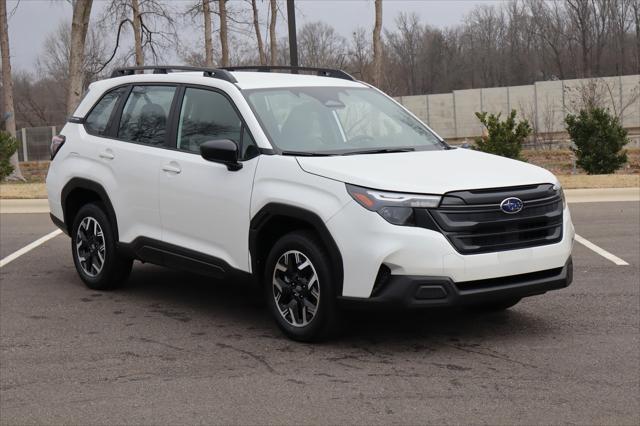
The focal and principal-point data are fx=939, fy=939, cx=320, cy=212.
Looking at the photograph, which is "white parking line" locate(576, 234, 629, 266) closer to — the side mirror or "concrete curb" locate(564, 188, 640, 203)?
"concrete curb" locate(564, 188, 640, 203)

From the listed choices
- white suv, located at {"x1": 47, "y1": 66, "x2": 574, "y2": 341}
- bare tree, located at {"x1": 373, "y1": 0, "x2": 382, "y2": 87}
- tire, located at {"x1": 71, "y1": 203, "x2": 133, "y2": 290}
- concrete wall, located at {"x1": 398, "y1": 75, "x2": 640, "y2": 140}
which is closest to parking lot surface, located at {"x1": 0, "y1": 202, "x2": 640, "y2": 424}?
tire, located at {"x1": 71, "y1": 203, "x2": 133, "y2": 290}

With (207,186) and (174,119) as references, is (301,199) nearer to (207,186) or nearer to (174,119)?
(207,186)

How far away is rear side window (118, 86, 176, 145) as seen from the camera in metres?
7.73

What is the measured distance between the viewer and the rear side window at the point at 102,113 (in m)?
8.45

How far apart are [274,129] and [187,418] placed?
2560mm

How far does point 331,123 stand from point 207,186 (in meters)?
1.05

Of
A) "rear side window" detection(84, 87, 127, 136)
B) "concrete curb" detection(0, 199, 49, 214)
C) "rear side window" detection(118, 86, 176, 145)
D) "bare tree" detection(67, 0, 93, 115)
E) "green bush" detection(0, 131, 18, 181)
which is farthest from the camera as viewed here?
"green bush" detection(0, 131, 18, 181)

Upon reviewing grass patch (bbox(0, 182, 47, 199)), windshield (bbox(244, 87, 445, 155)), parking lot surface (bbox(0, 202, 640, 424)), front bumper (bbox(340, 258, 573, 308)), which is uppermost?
windshield (bbox(244, 87, 445, 155))

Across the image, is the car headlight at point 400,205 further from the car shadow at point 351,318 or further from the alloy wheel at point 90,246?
the alloy wheel at point 90,246

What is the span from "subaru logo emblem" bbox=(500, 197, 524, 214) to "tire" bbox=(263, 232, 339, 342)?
119 cm

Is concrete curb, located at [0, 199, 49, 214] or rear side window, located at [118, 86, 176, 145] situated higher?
rear side window, located at [118, 86, 176, 145]

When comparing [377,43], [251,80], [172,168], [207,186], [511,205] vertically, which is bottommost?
[511,205]

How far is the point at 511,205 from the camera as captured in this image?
19.9ft

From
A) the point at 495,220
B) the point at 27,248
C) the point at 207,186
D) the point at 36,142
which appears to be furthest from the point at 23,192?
the point at 36,142
